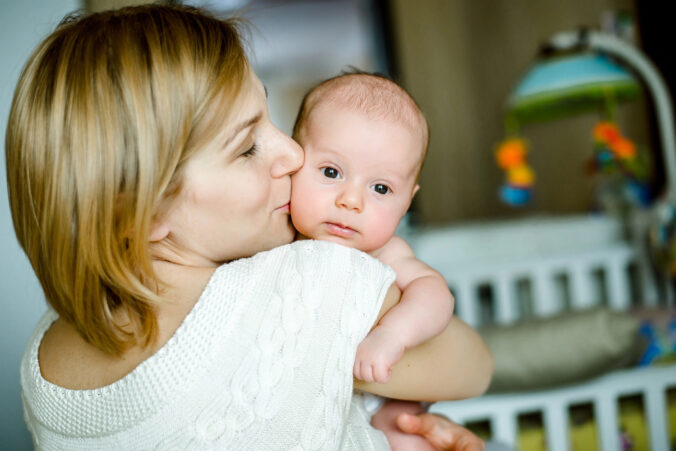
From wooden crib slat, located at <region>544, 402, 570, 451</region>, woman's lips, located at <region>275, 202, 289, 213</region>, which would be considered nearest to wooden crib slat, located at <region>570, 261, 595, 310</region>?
wooden crib slat, located at <region>544, 402, 570, 451</region>

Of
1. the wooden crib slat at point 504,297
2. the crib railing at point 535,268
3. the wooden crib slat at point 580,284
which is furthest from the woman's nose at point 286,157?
the wooden crib slat at point 580,284

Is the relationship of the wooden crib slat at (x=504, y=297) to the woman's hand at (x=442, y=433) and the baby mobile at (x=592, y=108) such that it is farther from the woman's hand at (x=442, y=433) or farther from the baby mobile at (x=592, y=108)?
the woman's hand at (x=442, y=433)

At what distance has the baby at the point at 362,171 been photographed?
0.78 meters

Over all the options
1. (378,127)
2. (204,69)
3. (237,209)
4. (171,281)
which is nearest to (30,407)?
(171,281)

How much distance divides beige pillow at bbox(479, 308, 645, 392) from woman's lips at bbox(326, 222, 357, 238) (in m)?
0.79

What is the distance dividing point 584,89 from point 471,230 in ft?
2.27

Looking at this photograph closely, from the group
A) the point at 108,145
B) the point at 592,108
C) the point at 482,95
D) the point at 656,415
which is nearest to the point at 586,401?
the point at 656,415

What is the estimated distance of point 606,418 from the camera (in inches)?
55.1

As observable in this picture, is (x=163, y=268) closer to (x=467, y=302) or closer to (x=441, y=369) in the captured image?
(x=441, y=369)

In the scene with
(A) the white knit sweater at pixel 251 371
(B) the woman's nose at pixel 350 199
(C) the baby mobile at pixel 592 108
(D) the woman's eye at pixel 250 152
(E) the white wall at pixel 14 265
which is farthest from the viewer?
(C) the baby mobile at pixel 592 108

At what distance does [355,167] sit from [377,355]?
0.29 m

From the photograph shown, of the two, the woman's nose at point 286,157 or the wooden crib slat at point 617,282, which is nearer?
the woman's nose at point 286,157

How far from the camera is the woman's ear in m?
0.65

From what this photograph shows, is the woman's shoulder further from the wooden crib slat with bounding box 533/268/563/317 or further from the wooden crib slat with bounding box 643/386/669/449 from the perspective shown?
the wooden crib slat with bounding box 533/268/563/317
